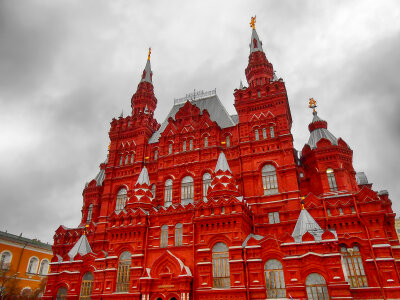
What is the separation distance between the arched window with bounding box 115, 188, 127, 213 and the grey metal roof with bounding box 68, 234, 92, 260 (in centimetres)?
467

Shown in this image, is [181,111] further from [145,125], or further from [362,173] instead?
[362,173]

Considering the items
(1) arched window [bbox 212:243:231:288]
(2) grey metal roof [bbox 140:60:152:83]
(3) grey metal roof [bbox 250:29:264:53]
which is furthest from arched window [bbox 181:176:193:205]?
(2) grey metal roof [bbox 140:60:152:83]

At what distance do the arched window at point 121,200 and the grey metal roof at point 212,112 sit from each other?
663 cm

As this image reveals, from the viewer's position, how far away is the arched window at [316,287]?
781 inches

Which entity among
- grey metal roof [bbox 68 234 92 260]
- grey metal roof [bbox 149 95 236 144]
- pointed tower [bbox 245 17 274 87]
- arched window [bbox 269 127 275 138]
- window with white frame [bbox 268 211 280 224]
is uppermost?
pointed tower [bbox 245 17 274 87]

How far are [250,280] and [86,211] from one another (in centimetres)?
2300

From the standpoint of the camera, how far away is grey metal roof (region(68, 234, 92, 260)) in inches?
1122

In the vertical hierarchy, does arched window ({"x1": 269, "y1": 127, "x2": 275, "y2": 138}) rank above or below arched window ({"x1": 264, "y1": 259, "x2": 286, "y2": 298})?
above

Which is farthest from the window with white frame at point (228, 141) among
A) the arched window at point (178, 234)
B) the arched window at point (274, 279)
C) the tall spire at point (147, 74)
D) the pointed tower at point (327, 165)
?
the tall spire at point (147, 74)

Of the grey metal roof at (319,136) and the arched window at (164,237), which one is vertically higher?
the grey metal roof at (319,136)

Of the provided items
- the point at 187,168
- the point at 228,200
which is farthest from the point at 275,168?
the point at 187,168

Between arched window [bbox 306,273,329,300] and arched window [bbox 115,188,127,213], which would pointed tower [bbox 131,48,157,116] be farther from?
arched window [bbox 306,273,329,300]

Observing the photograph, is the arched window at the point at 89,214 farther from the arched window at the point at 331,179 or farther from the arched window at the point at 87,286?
the arched window at the point at 331,179

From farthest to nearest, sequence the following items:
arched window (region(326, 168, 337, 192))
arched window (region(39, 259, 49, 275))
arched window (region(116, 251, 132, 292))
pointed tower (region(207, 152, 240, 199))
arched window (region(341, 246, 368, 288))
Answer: arched window (region(39, 259, 49, 275)) → arched window (region(326, 168, 337, 192)) → pointed tower (region(207, 152, 240, 199)) → arched window (region(116, 251, 132, 292)) → arched window (region(341, 246, 368, 288))
